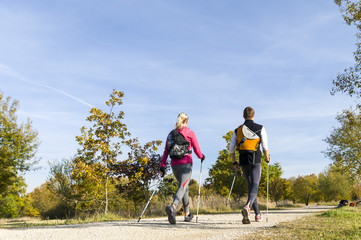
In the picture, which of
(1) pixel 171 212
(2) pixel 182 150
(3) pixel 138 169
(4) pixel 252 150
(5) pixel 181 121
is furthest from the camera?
(3) pixel 138 169

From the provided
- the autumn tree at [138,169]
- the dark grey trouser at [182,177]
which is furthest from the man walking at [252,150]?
the autumn tree at [138,169]

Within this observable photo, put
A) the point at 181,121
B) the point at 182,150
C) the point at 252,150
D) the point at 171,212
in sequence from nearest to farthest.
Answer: the point at 171,212 → the point at 252,150 → the point at 182,150 → the point at 181,121

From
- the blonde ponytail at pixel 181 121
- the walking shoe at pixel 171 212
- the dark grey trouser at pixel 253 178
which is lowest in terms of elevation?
the walking shoe at pixel 171 212

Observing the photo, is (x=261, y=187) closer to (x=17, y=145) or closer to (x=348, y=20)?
(x=348, y=20)

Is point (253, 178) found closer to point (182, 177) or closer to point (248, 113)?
point (248, 113)

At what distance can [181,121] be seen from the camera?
752 centimetres

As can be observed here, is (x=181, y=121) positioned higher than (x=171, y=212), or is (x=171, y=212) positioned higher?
(x=181, y=121)

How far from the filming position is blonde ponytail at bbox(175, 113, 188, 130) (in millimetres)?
7495

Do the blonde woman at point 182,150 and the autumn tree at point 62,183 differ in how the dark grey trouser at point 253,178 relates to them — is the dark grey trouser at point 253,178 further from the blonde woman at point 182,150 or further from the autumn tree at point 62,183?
the autumn tree at point 62,183

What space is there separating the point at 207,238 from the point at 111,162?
33.7 feet

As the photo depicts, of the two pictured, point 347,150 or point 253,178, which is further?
point 347,150

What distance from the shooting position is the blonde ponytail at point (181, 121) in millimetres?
7495

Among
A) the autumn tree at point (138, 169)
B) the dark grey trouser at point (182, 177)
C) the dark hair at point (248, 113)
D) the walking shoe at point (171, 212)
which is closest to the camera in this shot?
the walking shoe at point (171, 212)

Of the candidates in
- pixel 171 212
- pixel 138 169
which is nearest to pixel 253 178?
pixel 171 212
